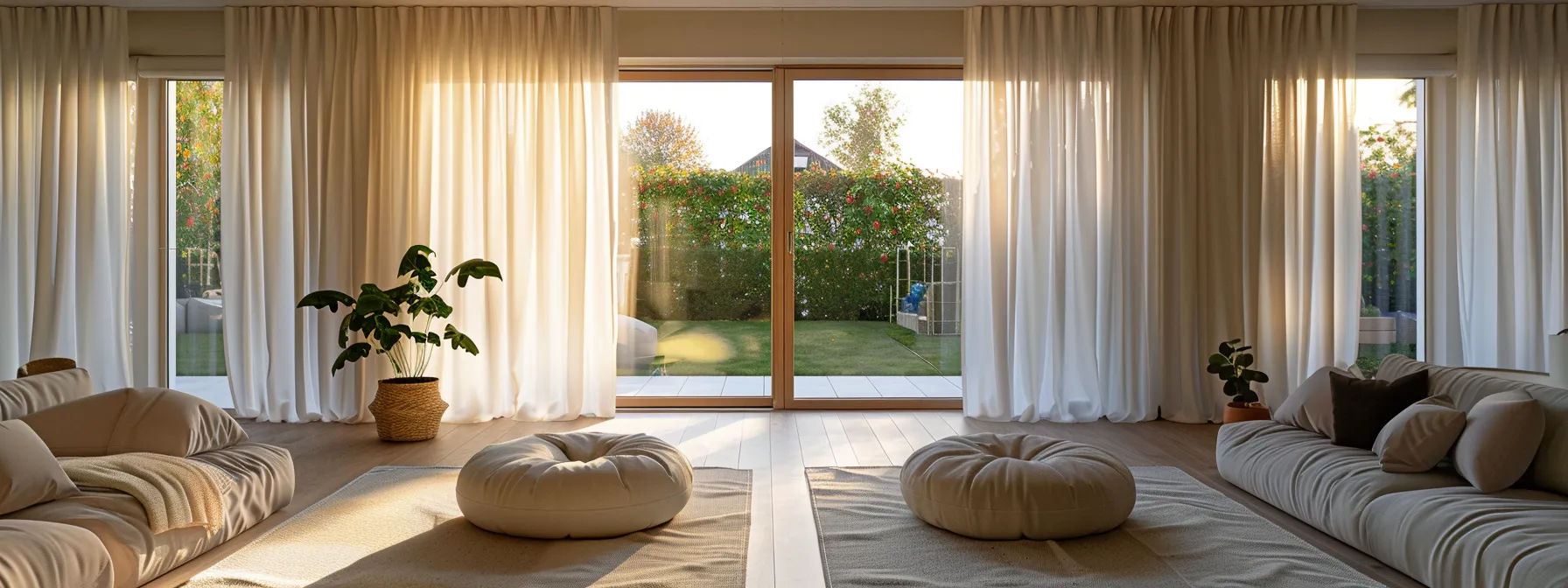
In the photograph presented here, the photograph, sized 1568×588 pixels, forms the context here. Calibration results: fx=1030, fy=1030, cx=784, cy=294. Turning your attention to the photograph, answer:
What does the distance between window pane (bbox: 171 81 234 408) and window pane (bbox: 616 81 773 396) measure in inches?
95.9

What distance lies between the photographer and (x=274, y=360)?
19.5 ft

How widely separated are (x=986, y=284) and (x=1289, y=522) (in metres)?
2.64

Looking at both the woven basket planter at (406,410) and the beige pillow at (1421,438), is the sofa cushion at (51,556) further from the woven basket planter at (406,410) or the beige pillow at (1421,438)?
the beige pillow at (1421,438)

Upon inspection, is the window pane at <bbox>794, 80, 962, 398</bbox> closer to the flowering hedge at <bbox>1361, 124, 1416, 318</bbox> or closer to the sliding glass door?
the sliding glass door

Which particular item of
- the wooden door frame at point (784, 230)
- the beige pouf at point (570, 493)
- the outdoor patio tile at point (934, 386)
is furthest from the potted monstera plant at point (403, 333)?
the outdoor patio tile at point (934, 386)

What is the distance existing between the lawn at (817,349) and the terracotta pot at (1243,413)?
1.72m

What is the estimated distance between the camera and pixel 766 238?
6461 mm

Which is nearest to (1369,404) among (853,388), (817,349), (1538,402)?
(1538,402)

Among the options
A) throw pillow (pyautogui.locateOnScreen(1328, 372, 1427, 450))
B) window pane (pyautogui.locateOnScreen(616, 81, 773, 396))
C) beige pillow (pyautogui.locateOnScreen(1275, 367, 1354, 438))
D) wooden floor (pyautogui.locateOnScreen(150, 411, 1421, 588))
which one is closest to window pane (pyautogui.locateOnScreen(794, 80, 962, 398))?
window pane (pyautogui.locateOnScreen(616, 81, 773, 396))

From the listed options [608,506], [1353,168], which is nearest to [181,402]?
[608,506]

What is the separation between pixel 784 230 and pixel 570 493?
3.34 meters

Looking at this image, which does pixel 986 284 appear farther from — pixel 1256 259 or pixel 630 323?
pixel 630 323

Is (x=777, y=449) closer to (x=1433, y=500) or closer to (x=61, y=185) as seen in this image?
(x=1433, y=500)

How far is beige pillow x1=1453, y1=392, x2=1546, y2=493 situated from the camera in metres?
3.15
